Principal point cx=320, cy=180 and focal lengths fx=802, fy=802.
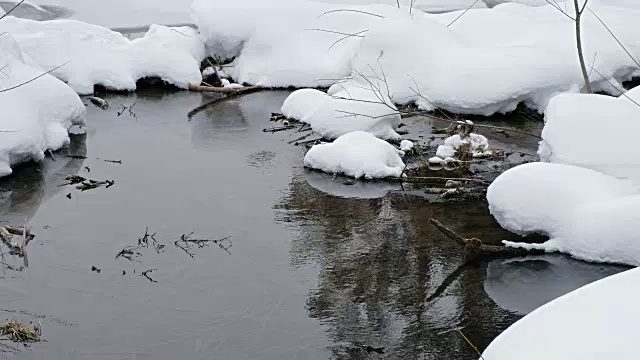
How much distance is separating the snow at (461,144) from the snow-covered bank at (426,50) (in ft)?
5.76

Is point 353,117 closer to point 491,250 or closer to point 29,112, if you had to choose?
point 491,250

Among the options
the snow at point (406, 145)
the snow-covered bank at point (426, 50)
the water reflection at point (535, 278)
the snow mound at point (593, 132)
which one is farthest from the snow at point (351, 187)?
the snow-covered bank at point (426, 50)

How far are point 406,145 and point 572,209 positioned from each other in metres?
3.75

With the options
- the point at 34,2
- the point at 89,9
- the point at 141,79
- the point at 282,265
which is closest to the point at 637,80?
the point at 141,79

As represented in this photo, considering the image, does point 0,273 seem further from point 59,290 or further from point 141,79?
point 141,79

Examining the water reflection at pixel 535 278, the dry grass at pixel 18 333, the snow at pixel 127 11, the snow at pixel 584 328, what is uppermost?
the snow at pixel 584 328

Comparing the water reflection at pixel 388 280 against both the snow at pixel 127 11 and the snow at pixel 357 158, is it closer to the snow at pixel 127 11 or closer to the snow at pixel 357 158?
the snow at pixel 357 158

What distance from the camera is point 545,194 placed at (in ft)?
26.5

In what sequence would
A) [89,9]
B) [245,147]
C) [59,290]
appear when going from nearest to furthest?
1. [59,290]
2. [245,147]
3. [89,9]

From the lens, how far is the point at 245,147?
11688mm

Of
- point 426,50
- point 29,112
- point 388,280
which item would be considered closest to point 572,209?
point 388,280

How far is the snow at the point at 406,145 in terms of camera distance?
37.1 ft

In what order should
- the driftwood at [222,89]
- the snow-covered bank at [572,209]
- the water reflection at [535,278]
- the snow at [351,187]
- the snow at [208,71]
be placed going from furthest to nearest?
1. the snow at [208,71]
2. the driftwood at [222,89]
3. the snow at [351,187]
4. the snow-covered bank at [572,209]
5. the water reflection at [535,278]

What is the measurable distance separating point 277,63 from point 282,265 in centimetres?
899
